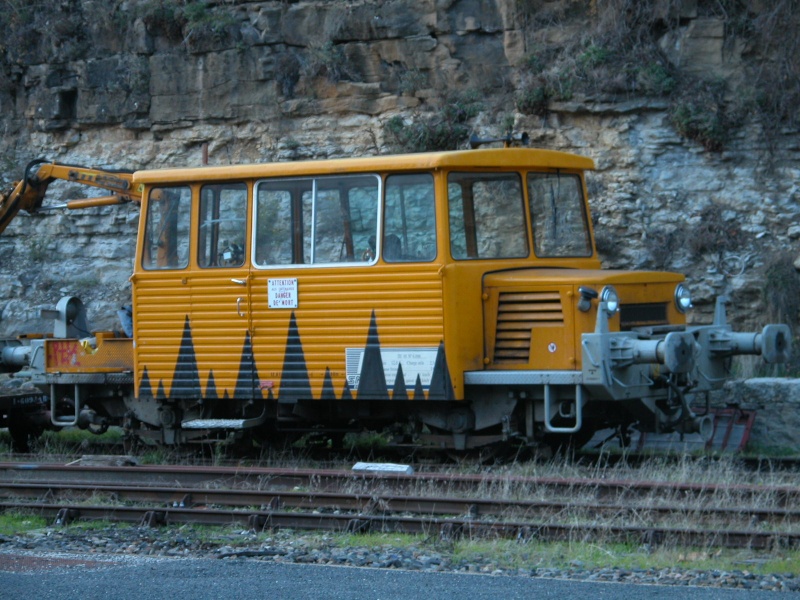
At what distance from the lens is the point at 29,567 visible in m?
6.86

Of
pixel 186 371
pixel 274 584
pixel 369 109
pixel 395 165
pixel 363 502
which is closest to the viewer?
pixel 274 584

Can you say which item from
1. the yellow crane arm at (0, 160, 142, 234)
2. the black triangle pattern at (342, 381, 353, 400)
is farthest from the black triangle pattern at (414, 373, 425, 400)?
the yellow crane arm at (0, 160, 142, 234)

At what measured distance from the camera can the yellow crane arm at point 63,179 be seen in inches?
489

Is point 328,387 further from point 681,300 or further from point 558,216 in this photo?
point 681,300

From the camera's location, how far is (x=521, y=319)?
9.91m

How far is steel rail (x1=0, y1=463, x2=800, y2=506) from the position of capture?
8219 millimetres

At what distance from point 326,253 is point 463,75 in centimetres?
848

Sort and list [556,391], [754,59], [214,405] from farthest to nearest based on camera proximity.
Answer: [754,59], [214,405], [556,391]

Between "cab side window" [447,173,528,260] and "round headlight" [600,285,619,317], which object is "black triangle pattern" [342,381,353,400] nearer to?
"cab side window" [447,173,528,260]

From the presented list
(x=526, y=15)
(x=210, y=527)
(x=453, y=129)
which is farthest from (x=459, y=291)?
(x=526, y=15)

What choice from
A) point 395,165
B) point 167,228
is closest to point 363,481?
point 395,165

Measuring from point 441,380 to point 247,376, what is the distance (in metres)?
2.00

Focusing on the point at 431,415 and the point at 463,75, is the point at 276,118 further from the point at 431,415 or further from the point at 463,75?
the point at 431,415

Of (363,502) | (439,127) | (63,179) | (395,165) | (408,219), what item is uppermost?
(439,127)
